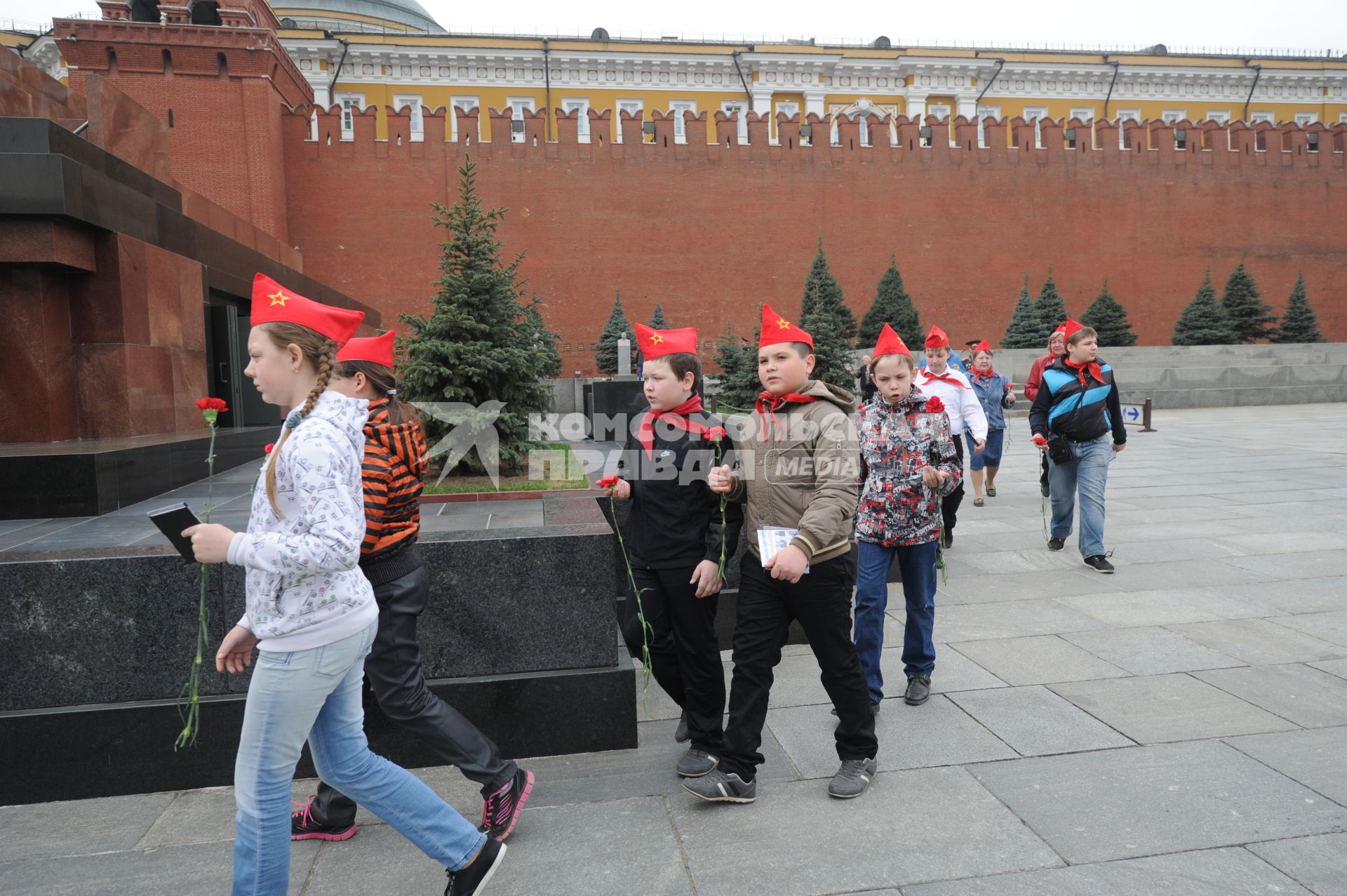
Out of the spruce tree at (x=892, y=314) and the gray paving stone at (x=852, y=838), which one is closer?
the gray paving stone at (x=852, y=838)

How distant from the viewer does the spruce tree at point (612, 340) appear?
86.4 ft

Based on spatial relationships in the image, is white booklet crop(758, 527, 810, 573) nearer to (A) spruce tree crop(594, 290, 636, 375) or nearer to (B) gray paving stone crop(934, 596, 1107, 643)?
(B) gray paving stone crop(934, 596, 1107, 643)

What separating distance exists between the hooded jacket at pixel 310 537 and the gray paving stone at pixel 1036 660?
10.5 ft

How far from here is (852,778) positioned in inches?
125

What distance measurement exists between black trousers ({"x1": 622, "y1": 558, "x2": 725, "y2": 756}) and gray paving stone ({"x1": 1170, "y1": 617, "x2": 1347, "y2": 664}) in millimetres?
2808

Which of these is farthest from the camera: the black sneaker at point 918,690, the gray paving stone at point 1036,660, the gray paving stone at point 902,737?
the gray paving stone at point 1036,660

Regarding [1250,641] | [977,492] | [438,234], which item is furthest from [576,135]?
[1250,641]

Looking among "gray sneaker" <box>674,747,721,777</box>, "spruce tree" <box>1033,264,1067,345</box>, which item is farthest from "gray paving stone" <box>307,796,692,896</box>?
"spruce tree" <box>1033,264,1067,345</box>

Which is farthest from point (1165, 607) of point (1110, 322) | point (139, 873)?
point (1110, 322)

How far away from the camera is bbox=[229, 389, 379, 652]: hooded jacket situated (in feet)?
6.75

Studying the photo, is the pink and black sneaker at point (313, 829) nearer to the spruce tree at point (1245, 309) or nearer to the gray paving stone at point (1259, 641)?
the gray paving stone at point (1259, 641)

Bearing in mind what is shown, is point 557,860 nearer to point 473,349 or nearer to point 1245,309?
point 473,349

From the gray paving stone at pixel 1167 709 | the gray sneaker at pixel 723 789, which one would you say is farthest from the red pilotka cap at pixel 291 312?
the gray paving stone at pixel 1167 709

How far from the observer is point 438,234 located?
88.9 ft
